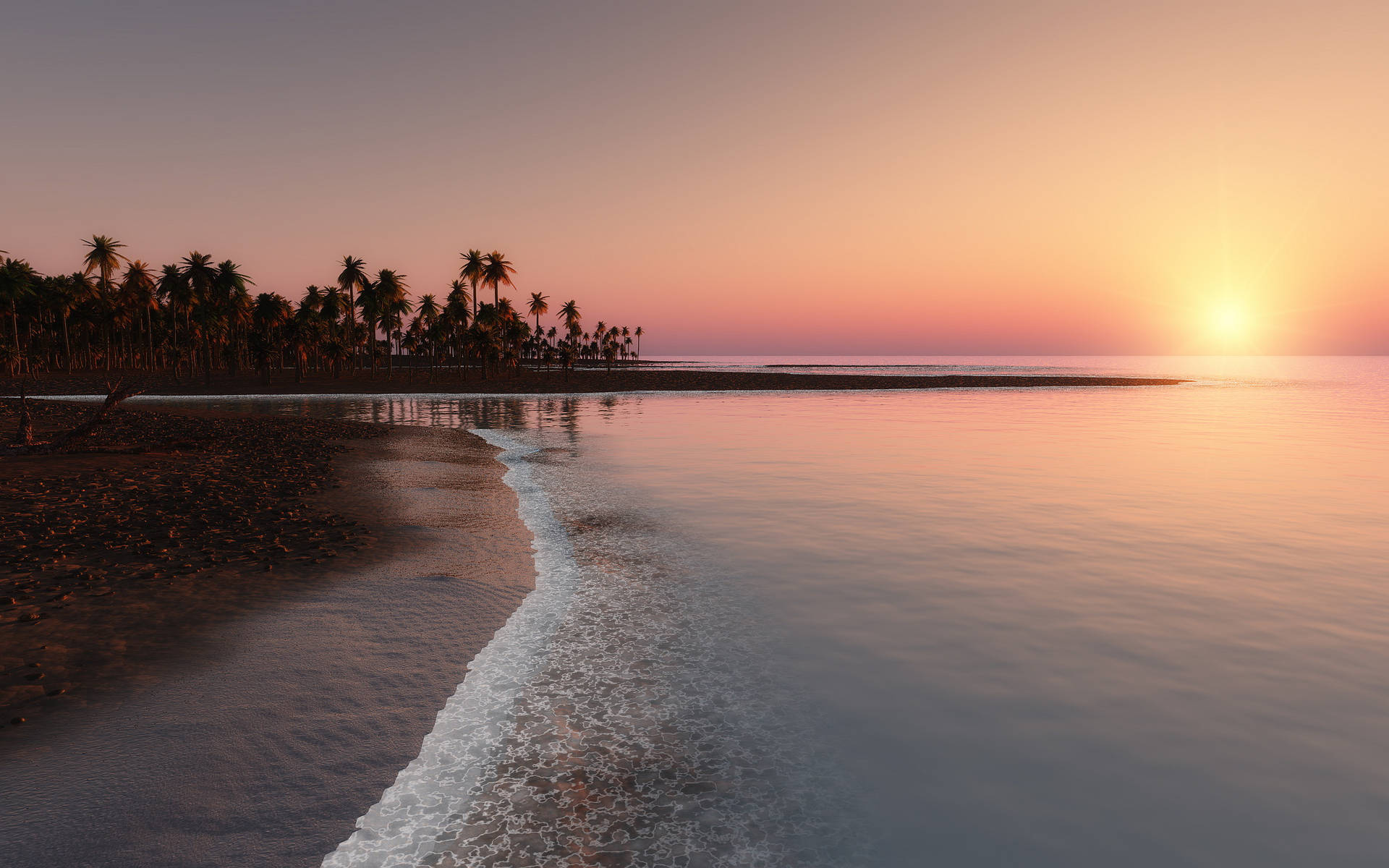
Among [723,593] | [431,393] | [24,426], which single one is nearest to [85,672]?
[723,593]

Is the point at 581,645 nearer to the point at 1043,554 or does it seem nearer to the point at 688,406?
the point at 1043,554

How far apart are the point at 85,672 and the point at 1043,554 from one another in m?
14.3

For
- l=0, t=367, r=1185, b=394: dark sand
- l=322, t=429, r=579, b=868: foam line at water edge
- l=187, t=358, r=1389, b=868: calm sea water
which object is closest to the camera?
l=322, t=429, r=579, b=868: foam line at water edge

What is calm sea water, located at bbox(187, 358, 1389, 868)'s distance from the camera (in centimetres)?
502

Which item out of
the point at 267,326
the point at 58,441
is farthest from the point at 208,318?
the point at 58,441

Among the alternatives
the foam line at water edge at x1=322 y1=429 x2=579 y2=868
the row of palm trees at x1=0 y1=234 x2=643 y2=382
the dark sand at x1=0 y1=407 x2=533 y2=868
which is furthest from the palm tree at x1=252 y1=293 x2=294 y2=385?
the foam line at water edge at x1=322 y1=429 x2=579 y2=868

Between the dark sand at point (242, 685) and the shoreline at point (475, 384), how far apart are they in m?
74.7

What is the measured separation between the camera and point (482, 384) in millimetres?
102375

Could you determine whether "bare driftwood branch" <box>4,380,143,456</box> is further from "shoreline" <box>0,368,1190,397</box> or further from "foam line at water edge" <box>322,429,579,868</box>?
"shoreline" <box>0,368,1190,397</box>

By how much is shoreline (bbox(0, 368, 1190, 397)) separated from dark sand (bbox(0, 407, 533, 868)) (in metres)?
74.7

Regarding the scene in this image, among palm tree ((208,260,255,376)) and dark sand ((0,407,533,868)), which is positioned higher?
palm tree ((208,260,255,376))

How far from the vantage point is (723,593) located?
10492 mm

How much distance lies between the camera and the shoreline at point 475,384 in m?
82.1

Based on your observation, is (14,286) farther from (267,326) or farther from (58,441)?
(58,441)
